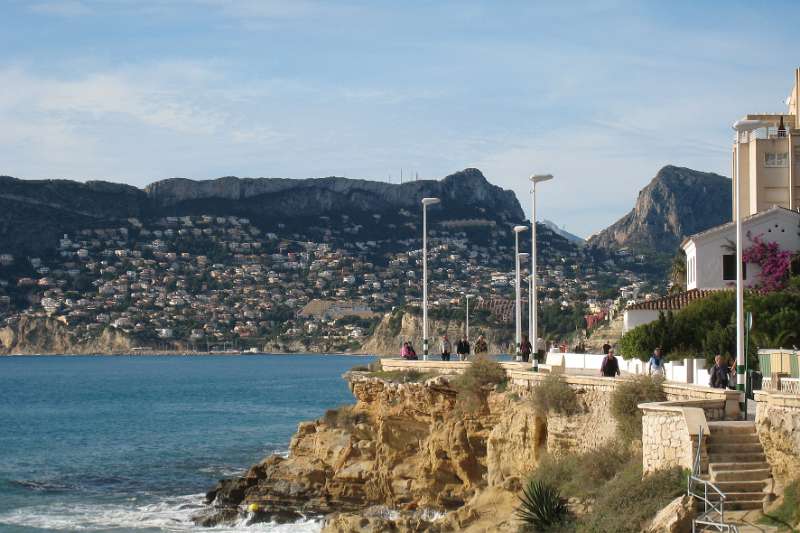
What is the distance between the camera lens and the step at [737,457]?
17750 millimetres

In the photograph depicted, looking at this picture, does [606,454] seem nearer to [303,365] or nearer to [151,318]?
[303,365]

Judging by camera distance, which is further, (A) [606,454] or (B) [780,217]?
(B) [780,217]

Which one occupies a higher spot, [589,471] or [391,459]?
[589,471]

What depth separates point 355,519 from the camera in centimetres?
2739

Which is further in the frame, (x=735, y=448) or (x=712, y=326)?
(x=712, y=326)

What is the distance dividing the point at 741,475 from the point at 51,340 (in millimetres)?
181948

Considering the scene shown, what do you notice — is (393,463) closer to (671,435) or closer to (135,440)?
(671,435)

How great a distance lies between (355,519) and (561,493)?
6637 millimetres

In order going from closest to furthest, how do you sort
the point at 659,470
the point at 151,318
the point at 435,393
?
the point at 659,470 → the point at 435,393 → the point at 151,318

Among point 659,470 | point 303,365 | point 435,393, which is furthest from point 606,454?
point 303,365

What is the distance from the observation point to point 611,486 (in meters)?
19.6

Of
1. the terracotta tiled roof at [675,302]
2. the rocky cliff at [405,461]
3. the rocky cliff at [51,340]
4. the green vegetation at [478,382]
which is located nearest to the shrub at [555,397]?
the rocky cliff at [405,461]

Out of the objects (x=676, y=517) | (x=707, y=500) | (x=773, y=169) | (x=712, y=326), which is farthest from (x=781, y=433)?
(x=773, y=169)

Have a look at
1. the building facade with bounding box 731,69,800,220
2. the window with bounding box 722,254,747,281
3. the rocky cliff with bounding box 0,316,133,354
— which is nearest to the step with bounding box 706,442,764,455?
the window with bounding box 722,254,747,281
